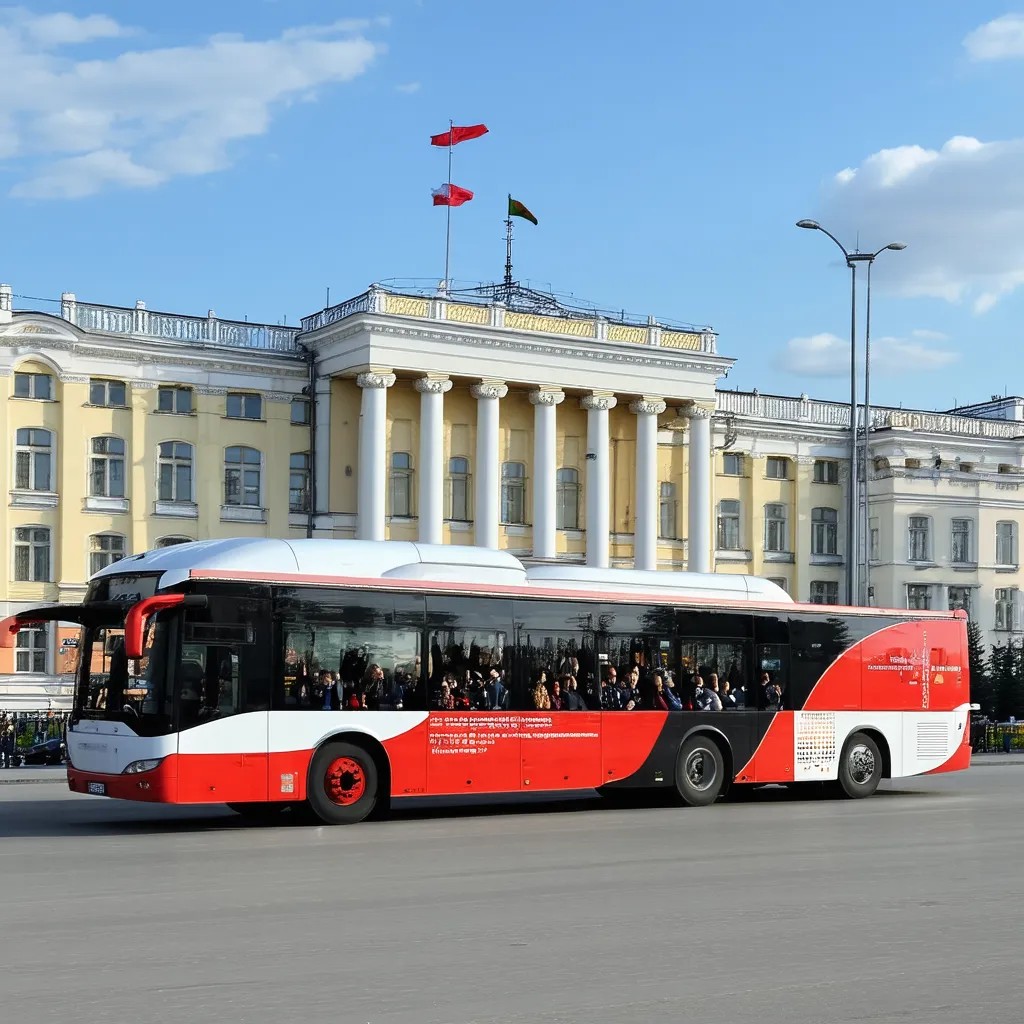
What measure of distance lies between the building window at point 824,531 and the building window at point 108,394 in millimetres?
29031

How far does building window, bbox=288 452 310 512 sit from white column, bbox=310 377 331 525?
367 mm

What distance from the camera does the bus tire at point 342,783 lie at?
64.6ft

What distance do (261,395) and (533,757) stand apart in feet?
117

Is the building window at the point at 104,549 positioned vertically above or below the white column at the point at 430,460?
below

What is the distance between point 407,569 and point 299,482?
3578cm

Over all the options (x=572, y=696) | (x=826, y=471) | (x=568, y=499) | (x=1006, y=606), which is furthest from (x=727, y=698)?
(x=1006, y=606)

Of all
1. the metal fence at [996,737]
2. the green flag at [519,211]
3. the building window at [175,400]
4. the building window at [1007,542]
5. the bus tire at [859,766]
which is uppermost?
the green flag at [519,211]

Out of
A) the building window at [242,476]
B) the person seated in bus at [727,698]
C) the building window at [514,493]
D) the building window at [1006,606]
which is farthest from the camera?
the building window at [1006,606]

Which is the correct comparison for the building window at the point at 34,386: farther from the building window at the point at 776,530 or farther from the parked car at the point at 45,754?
the building window at the point at 776,530

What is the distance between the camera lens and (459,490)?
190ft

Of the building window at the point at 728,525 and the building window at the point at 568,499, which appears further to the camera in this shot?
the building window at the point at 728,525

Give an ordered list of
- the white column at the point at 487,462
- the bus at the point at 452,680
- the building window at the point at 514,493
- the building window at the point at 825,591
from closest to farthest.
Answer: the bus at the point at 452,680 → the white column at the point at 487,462 → the building window at the point at 514,493 → the building window at the point at 825,591

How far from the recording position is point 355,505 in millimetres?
56438

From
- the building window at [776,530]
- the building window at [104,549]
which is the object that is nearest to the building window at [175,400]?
the building window at [104,549]
